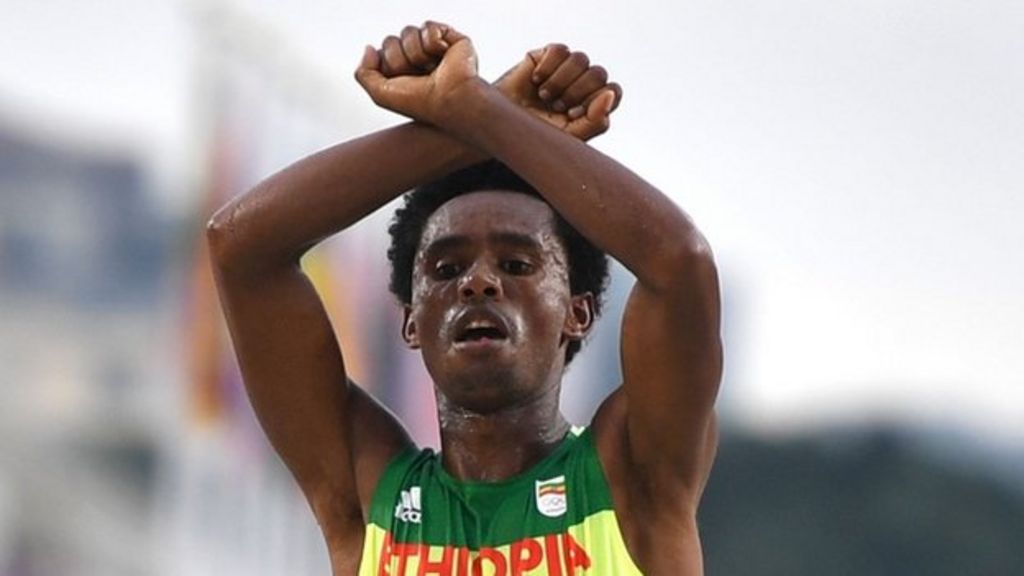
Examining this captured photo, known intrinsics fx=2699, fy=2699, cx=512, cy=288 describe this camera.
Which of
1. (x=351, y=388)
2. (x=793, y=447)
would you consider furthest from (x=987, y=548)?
(x=351, y=388)

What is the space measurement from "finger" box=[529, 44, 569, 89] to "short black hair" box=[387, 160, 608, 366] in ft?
0.88

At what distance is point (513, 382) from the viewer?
5969 mm

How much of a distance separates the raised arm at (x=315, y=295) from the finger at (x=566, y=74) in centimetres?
5

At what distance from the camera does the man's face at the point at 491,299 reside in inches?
232

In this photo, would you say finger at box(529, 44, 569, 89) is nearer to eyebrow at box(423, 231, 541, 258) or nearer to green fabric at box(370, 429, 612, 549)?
eyebrow at box(423, 231, 541, 258)

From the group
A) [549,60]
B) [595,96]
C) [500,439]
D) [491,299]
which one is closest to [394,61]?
[549,60]

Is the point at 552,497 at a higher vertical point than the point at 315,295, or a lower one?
lower

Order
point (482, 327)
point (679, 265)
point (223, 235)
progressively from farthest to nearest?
point (223, 235) < point (482, 327) < point (679, 265)

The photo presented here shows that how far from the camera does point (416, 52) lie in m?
5.98

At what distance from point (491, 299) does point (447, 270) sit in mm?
175

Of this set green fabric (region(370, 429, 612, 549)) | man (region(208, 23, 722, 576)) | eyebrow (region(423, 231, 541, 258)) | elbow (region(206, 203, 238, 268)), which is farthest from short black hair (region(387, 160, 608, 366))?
elbow (region(206, 203, 238, 268))

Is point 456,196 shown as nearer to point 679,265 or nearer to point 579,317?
point 579,317

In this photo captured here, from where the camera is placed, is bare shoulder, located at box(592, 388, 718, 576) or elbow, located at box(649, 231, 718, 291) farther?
bare shoulder, located at box(592, 388, 718, 576)

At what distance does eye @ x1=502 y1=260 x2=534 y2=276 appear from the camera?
19.6ft
